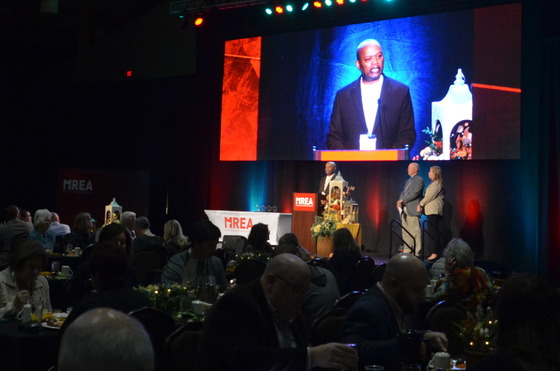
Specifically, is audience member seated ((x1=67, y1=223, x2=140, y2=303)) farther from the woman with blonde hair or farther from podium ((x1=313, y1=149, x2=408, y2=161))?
podium ((x1=313, y1=149, x2=408, y2=161))

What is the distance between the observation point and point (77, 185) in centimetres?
1584

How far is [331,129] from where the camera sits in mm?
13703

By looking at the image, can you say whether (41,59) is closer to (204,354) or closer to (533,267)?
(533,267)

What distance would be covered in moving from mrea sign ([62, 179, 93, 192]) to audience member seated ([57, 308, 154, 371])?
1481 centimetres

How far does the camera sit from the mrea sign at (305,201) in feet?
43.0

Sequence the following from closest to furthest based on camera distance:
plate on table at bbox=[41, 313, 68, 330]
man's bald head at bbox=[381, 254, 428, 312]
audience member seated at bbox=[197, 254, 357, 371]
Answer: audience member seated at bbox=[197, 254, 357, 371]
man's bald head at bbox=[381, 254, 428, 312]
plate on table at bbox=[41, 313, 68, 330]

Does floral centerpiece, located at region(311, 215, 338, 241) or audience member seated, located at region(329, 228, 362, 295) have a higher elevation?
floral centerpiece, located at region(311, 215, 338, 241)

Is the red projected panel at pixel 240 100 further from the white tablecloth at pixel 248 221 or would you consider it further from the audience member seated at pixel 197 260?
the audience member seated at pixel 197 260

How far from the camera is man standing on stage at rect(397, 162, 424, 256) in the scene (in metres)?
12.3

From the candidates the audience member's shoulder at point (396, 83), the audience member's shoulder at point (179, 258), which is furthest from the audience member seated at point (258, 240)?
the audience member's shoulder at point (396, 83)

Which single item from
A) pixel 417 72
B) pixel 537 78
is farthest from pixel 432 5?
pixel 537 78

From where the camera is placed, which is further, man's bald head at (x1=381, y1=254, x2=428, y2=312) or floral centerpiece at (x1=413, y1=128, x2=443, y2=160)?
floral centerpiece at (x1=413, y1=128, x2=443, y2=160)

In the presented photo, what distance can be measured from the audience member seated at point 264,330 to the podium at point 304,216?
10.2 meters

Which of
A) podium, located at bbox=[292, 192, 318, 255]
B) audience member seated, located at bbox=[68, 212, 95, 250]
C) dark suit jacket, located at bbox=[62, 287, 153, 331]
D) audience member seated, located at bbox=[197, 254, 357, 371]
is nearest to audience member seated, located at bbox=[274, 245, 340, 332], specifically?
dark suit jacket, located at bbox=[62, 287, 153, 331]
